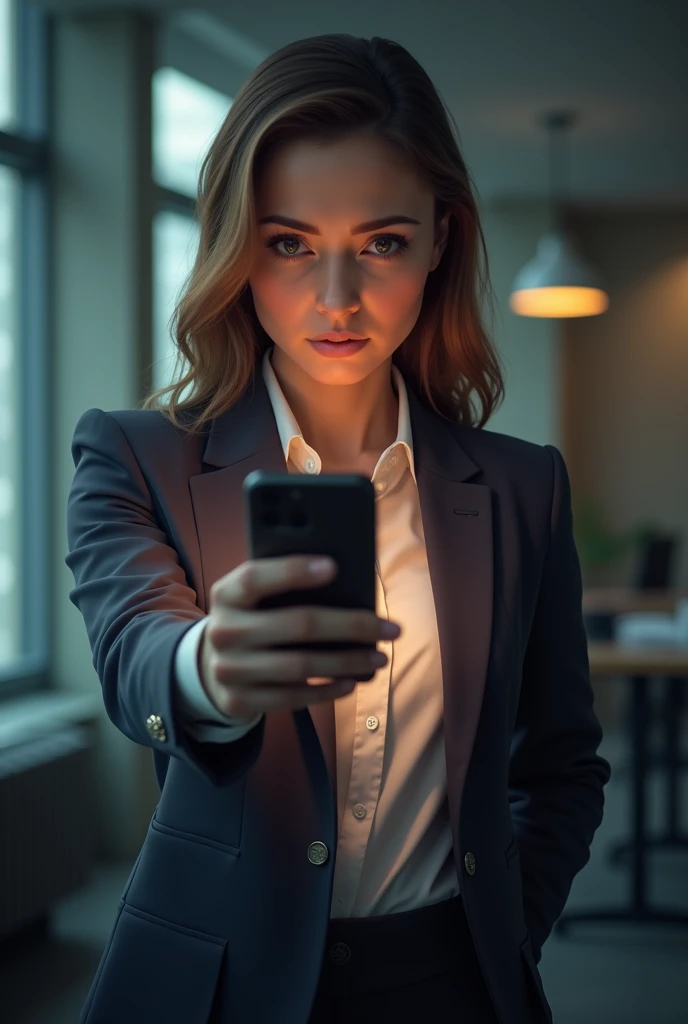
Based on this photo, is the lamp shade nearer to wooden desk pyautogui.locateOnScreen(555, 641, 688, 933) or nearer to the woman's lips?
wooden desk pyautogui.locateOnScreen(555, 641, 688, 933)

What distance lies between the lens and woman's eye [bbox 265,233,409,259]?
1.15m

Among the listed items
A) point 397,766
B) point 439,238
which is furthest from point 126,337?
point 397,766

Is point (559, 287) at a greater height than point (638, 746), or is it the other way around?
point (559, 287)

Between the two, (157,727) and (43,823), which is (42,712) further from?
(157,727)

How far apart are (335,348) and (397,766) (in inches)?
17.4

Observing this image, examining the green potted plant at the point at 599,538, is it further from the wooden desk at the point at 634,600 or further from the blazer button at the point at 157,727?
the blazer button at the point at 157,727

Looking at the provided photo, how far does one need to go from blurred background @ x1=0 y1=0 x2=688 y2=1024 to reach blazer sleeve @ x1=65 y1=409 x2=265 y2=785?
1809mm

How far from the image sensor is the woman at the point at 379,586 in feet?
3.54

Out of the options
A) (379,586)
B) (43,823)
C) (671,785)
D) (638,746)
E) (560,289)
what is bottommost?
(671,785)

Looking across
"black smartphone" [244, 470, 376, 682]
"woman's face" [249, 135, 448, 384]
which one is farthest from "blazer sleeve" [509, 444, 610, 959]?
"black smartphone" [244, 470, 376, 682]

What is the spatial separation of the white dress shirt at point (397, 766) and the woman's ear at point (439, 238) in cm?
28

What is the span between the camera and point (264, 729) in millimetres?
952

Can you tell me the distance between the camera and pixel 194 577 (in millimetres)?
1109

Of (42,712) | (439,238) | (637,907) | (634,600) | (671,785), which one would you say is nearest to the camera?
(439,238)
